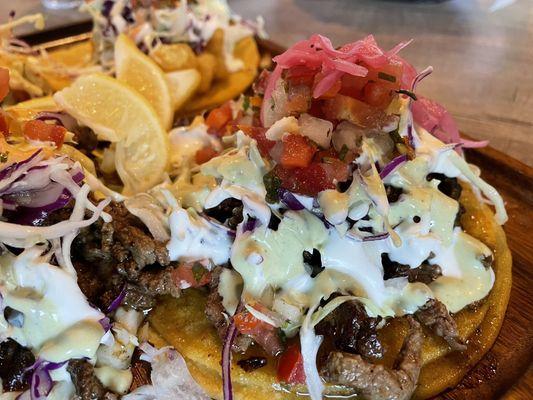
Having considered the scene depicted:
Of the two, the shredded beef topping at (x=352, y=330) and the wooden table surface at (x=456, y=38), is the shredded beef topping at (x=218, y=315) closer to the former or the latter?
the shredded beef topping at (x=352, y=330)

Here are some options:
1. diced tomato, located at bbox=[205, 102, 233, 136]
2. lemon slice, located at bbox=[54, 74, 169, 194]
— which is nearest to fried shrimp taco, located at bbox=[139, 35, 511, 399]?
lemon slice, located at bbox=[54, 74, 169, 194]

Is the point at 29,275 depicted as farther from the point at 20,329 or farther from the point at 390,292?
the point at 390,292

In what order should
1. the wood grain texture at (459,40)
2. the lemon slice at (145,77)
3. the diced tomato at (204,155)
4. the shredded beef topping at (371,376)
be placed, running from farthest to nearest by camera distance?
the wood grain texture at (459,40) → the lemon slice at (145,77) → the diced tomato at (204,155) → the shredded beef topping at (371,376)

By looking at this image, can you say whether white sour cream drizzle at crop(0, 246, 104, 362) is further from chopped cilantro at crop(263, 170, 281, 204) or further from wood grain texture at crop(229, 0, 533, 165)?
wood grain texture at crop(229, 0, 533, 165)

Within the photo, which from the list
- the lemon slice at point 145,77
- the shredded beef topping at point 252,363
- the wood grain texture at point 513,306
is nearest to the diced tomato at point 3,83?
the lemon slice at point 145,77

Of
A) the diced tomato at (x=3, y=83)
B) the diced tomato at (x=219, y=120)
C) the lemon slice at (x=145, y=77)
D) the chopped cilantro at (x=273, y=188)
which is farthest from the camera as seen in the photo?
the lemon slice at (x=145, y=77)

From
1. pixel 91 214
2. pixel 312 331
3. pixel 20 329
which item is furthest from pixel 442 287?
pixel 20 329

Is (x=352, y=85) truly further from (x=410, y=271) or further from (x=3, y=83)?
(x=3, y=83)
